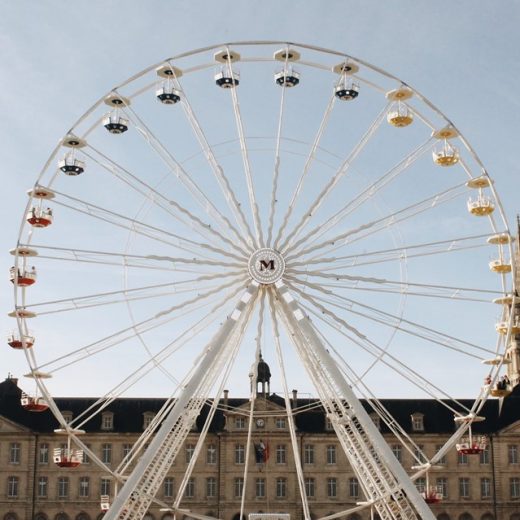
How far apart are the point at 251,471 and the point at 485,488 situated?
19.0m

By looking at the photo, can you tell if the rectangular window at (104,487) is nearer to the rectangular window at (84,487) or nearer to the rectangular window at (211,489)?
the rectangular window at (84,487)

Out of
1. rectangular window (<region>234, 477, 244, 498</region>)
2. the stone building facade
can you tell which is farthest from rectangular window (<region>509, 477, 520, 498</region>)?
rectangular window (<region>234, 477, 244, 498</region>)

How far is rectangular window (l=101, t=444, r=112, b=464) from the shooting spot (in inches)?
3492

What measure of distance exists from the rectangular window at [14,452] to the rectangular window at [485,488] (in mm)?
37671

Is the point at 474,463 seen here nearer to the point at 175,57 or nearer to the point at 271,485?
the point at 271,485

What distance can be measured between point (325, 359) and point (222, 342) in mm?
3698

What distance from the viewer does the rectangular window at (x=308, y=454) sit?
89.1 m

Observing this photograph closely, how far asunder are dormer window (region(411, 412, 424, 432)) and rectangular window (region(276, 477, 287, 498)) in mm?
11595

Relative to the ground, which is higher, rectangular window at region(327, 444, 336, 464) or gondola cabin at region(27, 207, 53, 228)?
gondola cabin at region(27, 207, 53, 228)

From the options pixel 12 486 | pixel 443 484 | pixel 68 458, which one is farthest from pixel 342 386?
pixel 12 486

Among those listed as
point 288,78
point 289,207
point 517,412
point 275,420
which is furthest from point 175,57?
point 517,412

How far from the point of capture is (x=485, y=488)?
8806cm

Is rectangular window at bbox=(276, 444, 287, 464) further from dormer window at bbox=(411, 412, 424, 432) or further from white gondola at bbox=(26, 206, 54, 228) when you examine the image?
white gondola at bbox=(26, 206, 54, 228)

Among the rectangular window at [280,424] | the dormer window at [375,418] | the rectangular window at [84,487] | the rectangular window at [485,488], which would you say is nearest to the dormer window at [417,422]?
the dormer window at [375,418]
